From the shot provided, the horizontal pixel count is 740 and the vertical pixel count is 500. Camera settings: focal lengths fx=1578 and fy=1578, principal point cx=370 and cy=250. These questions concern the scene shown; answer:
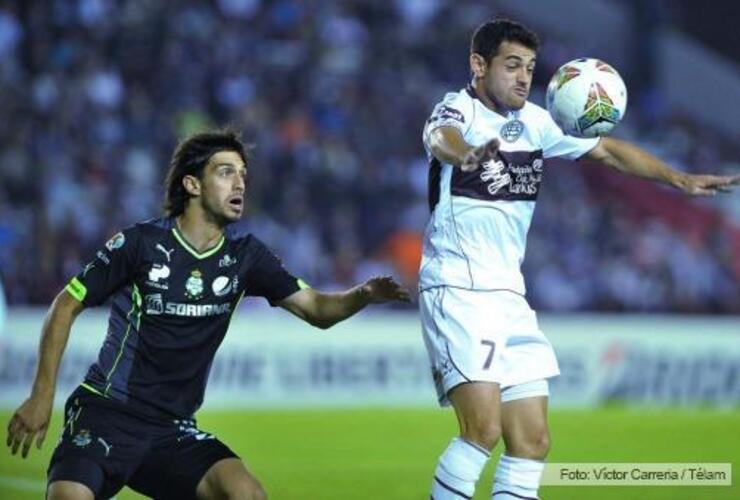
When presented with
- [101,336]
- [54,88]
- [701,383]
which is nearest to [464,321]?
[101,336]

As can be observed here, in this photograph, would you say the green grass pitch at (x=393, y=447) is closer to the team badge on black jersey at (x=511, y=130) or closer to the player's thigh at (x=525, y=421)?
the player's thigh at (x=525, y=421)

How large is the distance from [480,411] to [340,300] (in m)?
0.75

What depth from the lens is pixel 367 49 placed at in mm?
20359

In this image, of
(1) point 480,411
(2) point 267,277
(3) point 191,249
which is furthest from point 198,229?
(1) point 480,411

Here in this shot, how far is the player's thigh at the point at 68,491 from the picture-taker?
586 centimetres

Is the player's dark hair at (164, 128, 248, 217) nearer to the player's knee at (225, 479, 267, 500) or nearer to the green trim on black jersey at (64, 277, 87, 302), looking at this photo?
the green trim on black jersey at (64, 277, 87, 302)

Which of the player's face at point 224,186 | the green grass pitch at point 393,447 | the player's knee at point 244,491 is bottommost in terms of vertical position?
the green grass pitch at point 393,447

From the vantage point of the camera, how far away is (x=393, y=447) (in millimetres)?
12664

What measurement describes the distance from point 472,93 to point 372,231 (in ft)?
35.7

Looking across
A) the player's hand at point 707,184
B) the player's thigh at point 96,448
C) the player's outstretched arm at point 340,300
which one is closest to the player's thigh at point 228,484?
the player's thigh at point 96,448

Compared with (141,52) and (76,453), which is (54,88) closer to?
(141,52)

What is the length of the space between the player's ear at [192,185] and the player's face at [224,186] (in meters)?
0.03

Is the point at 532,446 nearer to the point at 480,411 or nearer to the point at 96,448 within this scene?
the point at 480,411

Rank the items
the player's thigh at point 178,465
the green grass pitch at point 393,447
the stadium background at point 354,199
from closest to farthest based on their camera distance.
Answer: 1. the player's thigh at point 178,465
2. the green grass pitch at point 393,447
3. the stadium background at point 354,199
